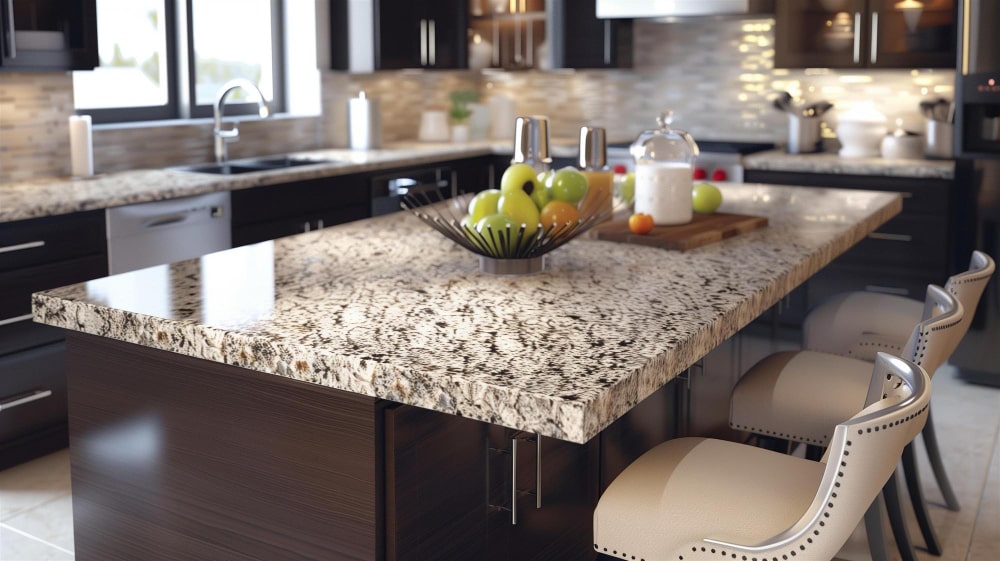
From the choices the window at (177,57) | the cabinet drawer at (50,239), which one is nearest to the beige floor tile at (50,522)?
the cabinet drawer at (50,239)

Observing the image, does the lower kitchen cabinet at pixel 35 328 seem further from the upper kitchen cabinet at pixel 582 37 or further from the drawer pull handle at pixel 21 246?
the upper kitchen cabinet at pixel 582 37

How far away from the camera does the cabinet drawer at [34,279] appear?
11.0ft

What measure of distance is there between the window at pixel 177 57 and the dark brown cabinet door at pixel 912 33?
3.06 meters

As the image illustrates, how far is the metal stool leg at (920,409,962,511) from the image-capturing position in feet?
10.4

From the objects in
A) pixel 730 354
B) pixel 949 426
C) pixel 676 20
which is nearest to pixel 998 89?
pixel 949 426

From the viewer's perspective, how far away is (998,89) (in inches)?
169

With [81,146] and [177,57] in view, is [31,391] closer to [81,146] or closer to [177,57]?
[81,146]

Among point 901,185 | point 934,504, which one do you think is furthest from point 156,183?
point 901,185

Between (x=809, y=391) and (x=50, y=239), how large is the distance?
98.5 inches

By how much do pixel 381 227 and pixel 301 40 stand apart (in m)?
2.90

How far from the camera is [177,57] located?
196 inches

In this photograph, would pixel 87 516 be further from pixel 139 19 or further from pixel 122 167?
pixel 139 19

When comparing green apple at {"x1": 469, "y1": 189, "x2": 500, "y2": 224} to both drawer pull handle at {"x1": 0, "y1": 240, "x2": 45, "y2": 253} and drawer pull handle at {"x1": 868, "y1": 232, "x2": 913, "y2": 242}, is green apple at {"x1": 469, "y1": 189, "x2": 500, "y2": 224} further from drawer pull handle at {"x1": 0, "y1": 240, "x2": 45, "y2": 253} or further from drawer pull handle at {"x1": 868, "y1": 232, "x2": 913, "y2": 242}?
drawer pull handle at {"x1": 868, "y1": 232, "x2": 913, "y2": 242}

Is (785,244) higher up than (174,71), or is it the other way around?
(174,71)
